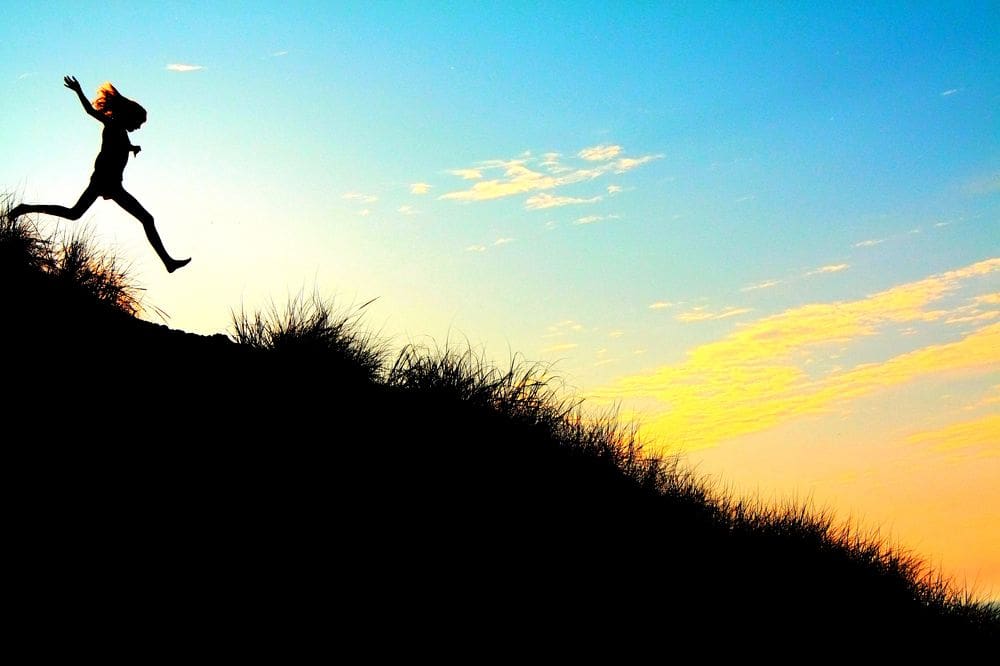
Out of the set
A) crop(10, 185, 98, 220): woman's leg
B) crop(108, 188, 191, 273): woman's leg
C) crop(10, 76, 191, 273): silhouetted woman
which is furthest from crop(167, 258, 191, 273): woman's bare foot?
crop(10, 185, 98, 220): woman's leg

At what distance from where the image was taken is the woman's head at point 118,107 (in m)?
9.21

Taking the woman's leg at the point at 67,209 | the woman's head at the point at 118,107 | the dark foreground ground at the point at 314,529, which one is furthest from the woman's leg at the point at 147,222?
the dark foreground ground at the point at 314,529

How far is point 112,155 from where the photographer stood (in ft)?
30.1

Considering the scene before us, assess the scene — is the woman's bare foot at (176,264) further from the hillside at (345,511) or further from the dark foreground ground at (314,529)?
the dark foreground ground at (314,529)

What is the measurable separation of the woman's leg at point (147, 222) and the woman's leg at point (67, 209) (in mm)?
181

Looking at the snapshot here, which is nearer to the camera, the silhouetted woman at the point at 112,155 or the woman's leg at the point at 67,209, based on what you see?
the woman's leg at the point at 67,209

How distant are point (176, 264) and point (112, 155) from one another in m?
1.21

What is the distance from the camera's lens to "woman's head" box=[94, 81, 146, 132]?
9.21 m

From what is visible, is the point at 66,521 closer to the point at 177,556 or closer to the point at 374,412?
the point at 177,556

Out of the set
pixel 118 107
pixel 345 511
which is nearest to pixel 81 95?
pixel 118 107

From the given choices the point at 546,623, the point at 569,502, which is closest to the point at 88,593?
the point at 546,623

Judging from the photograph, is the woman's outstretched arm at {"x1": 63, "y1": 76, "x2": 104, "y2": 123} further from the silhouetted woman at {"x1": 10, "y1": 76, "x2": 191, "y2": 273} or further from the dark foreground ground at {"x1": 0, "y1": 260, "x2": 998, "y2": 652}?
the dark foreground ground at {"x1": 0, "y1": 260, "x2": 998, "y2": 652}

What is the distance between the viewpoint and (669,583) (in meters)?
7.31

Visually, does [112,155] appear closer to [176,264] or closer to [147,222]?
[147,222]
